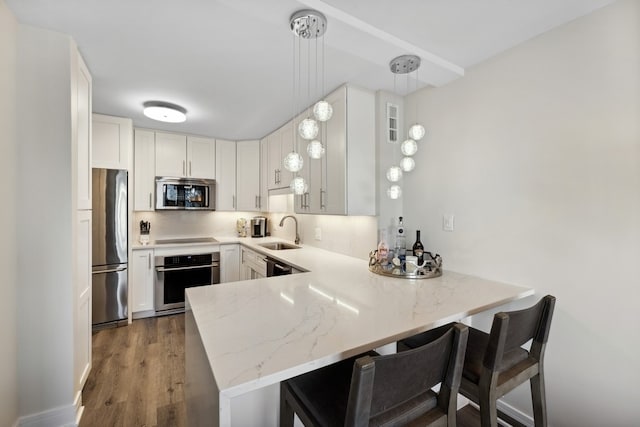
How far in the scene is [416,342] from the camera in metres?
1.39

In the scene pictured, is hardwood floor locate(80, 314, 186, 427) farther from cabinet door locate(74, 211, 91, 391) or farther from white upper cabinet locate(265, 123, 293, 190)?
white upper cabinet locate(265, 123, 293, 190)

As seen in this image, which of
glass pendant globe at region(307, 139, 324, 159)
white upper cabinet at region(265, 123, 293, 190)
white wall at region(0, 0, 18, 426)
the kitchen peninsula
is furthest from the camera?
white upper cabinet at region(265, 123, 293, 190)

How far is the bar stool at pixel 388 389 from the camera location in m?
0.75

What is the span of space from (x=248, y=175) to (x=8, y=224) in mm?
2738

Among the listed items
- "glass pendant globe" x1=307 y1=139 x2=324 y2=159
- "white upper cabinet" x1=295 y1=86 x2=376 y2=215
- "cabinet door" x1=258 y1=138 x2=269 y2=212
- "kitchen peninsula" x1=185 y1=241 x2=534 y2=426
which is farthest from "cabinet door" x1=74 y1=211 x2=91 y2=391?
"cabinet door" x1=258 y1=138 x2=269 y2=212

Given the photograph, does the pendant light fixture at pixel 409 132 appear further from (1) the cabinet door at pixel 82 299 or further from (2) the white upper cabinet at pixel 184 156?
(2) the white upper cabinet at pixel 184 156

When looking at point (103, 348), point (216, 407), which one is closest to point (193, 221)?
point (103, 348)

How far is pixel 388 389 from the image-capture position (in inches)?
31.6

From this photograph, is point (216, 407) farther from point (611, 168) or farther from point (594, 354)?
point (611, 168)

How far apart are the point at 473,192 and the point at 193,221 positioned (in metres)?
3.67

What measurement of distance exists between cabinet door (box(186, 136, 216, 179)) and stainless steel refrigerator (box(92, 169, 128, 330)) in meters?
0.92

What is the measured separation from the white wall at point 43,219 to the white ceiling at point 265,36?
240 mm

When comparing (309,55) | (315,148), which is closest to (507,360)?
(315,148)

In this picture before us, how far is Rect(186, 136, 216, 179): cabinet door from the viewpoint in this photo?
3756 mm
